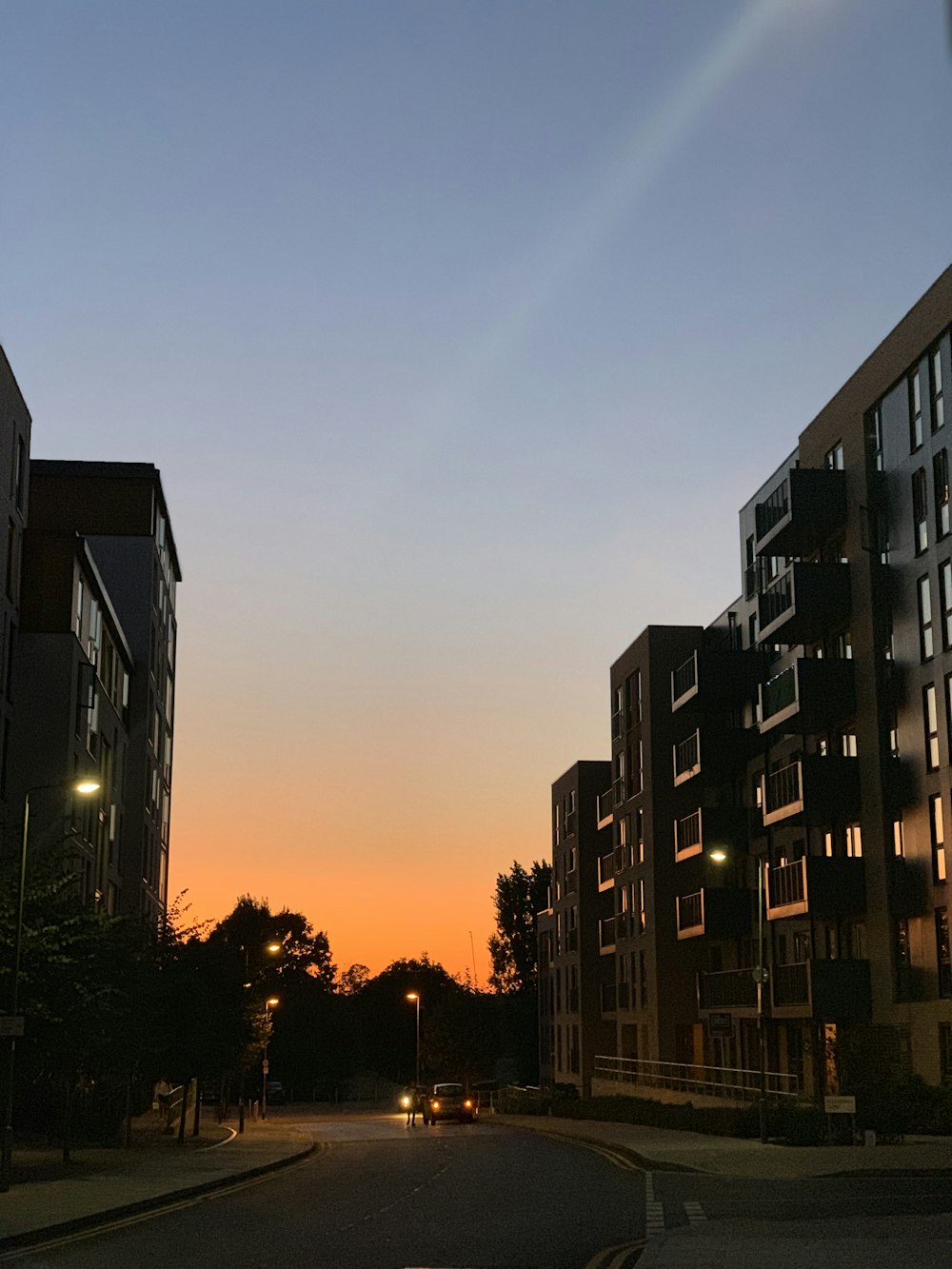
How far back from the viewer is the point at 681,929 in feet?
195

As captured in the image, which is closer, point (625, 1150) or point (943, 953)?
point (625, 1150)

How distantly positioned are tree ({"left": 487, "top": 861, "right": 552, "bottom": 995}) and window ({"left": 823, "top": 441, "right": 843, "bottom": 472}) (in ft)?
283

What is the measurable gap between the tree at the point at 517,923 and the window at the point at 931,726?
91054 millimetres

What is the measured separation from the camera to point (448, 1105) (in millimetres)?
65312

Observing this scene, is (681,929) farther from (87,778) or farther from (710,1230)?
(710,1230)

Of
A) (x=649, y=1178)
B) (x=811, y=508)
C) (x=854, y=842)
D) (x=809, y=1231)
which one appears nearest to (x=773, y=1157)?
(x=649, y=1178)

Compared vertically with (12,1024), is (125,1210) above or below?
below

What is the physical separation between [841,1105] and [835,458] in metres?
23.2

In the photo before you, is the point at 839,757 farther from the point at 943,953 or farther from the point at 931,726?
the point at 943,953

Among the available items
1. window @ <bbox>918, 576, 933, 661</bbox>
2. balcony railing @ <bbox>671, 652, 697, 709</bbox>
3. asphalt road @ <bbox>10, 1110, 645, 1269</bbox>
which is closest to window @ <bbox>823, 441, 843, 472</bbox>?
window @ <bbox>918, 576, 933, 661</bbox>

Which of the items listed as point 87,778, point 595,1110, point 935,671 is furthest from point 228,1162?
point 595,1110

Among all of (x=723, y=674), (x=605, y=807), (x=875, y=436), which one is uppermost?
(x=875, y=436)

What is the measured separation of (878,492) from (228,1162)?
2693 cm

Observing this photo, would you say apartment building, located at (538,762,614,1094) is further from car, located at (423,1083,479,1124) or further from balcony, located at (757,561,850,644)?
balcony, located at (757,561,850,644)
